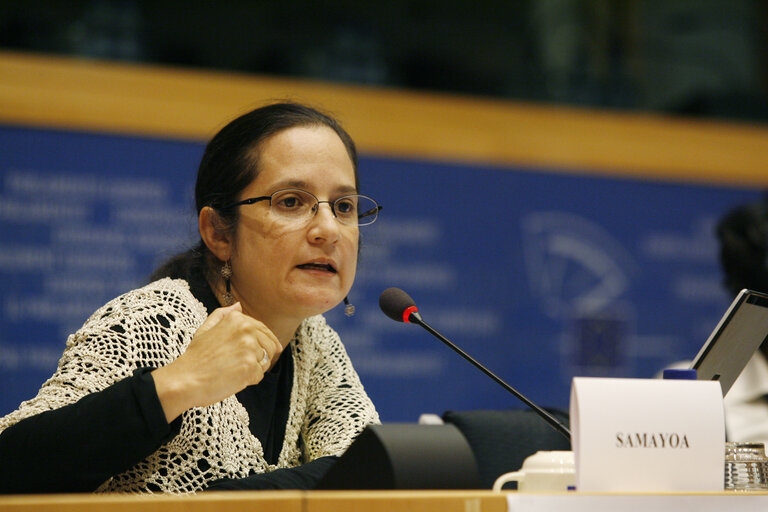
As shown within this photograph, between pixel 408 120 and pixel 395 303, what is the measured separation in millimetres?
2066

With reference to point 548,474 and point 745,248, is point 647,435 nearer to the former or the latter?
point 548,474

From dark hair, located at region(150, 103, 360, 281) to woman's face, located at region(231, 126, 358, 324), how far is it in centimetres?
2

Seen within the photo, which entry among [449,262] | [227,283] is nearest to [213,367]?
[227,283]

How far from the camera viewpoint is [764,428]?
2.80 metres

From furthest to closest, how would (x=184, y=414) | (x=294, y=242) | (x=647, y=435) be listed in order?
(x=294, y=242) < (x=184, y=414) < (x=647, y=435)

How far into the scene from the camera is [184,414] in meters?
1.48

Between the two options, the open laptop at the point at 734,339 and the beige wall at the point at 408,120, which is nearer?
the open laptop at the point at 734,339

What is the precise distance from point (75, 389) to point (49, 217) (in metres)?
1.76

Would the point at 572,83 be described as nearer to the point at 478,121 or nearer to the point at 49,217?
the point at 478,121

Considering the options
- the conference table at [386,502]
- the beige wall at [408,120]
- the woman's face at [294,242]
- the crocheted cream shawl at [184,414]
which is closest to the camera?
the conference table at [386,502]

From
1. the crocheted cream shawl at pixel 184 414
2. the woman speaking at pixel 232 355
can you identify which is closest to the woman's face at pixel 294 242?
the woman speaking at pixel 232 355

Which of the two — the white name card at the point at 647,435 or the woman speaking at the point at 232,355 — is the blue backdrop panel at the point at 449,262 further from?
the white name card at the point at 647,435

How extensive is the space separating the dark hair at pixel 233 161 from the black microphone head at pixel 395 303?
36 cm

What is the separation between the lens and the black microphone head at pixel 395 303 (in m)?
1.57
